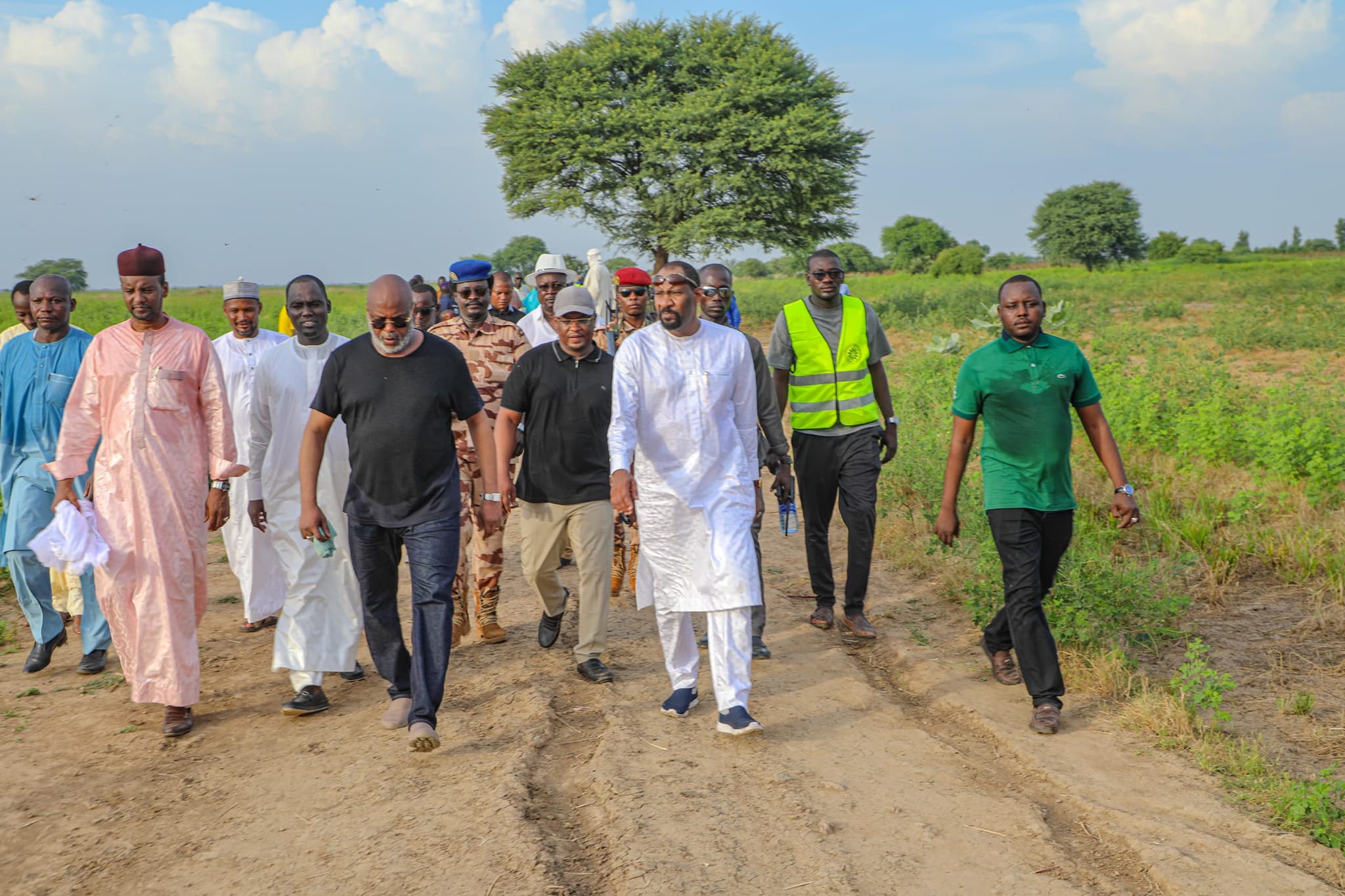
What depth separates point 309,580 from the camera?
5.36 meters

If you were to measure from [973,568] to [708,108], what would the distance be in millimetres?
23141

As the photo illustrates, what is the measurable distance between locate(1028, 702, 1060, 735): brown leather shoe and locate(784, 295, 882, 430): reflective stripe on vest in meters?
1.94

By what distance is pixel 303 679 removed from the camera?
5.25 m

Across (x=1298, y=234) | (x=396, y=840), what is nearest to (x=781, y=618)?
(x=396, y=840)

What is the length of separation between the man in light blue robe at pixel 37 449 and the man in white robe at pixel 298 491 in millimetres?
1318

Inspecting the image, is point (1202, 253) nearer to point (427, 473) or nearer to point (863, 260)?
point (863, 260)

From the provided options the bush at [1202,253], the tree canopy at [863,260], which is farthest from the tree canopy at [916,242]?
the bush at [1202,253]

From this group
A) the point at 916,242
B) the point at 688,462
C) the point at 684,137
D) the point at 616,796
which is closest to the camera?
the point at 616,796

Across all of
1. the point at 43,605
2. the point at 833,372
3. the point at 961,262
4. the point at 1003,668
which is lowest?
the point at 1003,668

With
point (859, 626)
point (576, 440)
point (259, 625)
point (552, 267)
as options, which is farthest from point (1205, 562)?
point (259, 625)

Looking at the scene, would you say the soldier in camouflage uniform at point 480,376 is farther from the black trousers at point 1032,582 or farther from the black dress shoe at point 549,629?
the black trousers at point 1032,582

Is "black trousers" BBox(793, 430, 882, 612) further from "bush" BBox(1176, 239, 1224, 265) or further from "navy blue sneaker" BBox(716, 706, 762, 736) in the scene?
"bush" BBox(1176, 239, 1224, 265)

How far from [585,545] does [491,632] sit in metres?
1.02

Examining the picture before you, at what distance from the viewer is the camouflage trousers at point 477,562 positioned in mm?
6246
